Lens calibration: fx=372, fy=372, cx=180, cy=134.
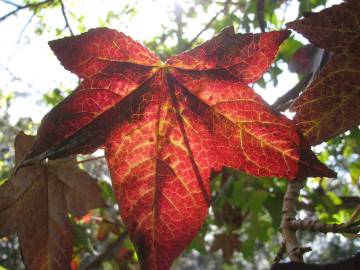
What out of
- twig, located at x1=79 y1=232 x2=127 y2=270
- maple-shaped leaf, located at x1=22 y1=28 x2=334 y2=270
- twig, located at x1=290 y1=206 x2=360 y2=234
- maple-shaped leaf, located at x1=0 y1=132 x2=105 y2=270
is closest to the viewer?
twig, located at x1=290 y1=206 x2=360 y2=234

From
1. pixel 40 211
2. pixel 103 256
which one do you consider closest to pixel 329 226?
pixel 40 211

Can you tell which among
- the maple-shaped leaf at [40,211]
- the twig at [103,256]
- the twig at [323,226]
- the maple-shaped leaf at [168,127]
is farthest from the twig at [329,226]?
the twig at [103,256]

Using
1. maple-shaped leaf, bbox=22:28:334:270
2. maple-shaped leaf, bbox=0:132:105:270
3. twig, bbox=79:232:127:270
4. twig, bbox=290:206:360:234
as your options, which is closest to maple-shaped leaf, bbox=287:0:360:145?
maple-shaped leaf, bbox=22:28:334:270

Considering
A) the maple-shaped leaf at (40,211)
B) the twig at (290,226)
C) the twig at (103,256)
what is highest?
the maple-shaped leaf at (40,211)

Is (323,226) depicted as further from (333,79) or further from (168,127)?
(168,127)

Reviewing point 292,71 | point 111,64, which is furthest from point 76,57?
point 292,71

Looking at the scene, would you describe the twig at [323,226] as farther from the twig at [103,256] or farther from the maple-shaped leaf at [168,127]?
the twig at [103,256]

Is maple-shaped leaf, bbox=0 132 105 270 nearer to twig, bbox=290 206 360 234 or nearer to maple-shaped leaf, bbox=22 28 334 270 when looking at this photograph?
maple-shaped leaf, bbox=22 28 334 270
